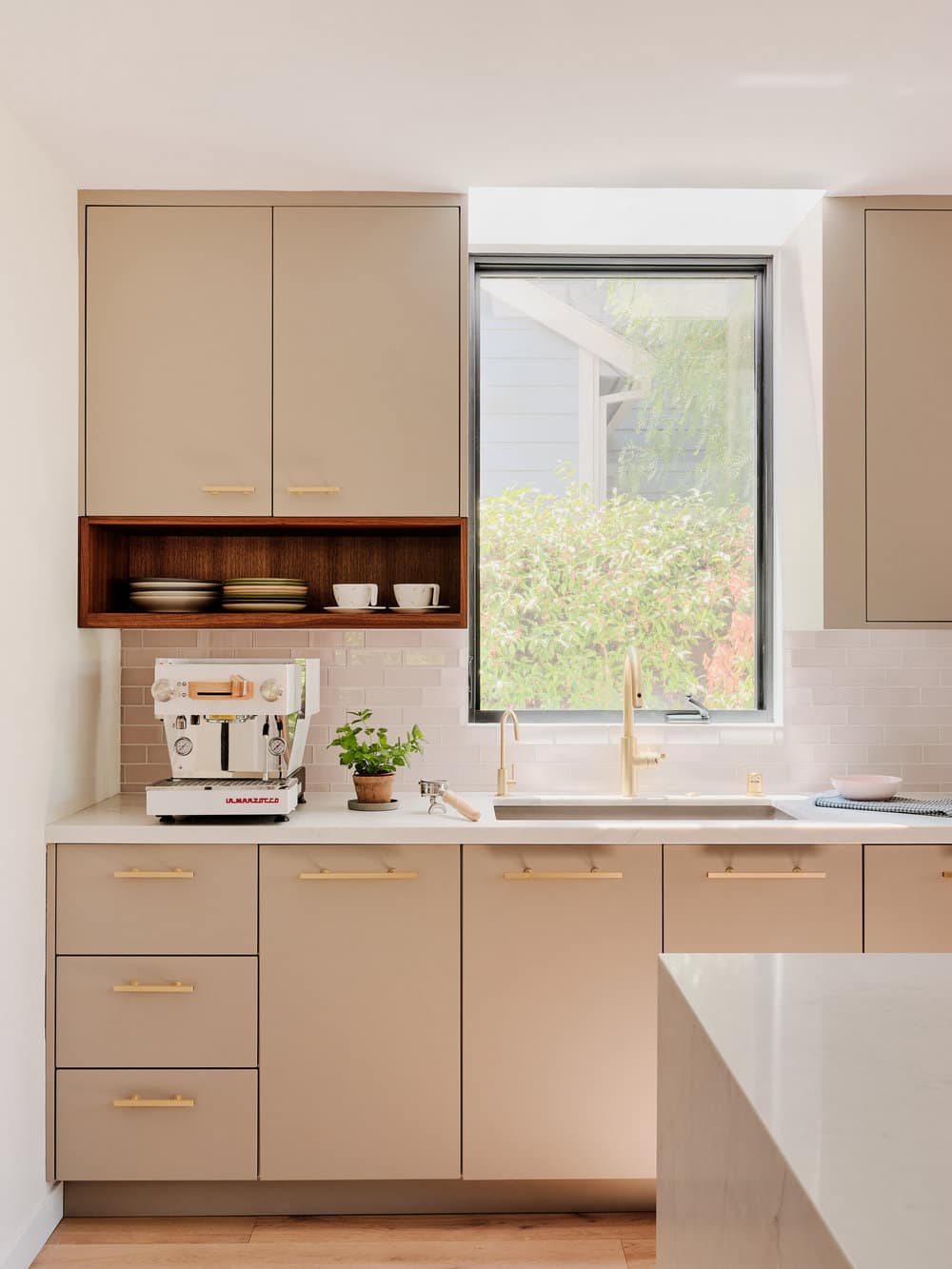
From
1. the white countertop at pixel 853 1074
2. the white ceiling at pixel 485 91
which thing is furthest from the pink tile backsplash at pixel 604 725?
the white countertop at pixel 853 1074

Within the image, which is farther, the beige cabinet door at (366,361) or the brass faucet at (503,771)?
the brass faucet at (503,771)

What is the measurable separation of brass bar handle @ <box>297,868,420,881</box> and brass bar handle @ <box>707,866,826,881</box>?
2.35 ft

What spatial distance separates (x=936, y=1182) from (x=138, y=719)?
2.72 metres

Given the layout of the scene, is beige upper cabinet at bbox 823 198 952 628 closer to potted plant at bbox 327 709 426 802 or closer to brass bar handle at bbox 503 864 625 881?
brass bar handle at bbox 503 864 625 881

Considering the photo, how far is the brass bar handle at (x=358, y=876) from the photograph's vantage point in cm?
244

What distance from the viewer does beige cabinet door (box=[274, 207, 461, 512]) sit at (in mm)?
2715

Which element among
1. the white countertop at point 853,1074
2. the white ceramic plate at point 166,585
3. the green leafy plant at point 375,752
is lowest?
the white countertop at point 853,1074

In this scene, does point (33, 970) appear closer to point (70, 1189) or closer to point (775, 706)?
point (70, 1189)

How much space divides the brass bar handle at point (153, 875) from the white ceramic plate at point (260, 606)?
73cm

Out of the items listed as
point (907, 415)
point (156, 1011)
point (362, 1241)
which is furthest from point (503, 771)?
point (907, 415)

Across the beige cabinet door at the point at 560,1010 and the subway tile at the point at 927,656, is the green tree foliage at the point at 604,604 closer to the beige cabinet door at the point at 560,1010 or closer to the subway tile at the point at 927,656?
the subway tile at the point at 927,656

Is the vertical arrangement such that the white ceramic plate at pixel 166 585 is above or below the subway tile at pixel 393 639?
above

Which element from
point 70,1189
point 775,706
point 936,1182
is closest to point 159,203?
point 775,706

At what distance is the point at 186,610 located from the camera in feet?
9.31
